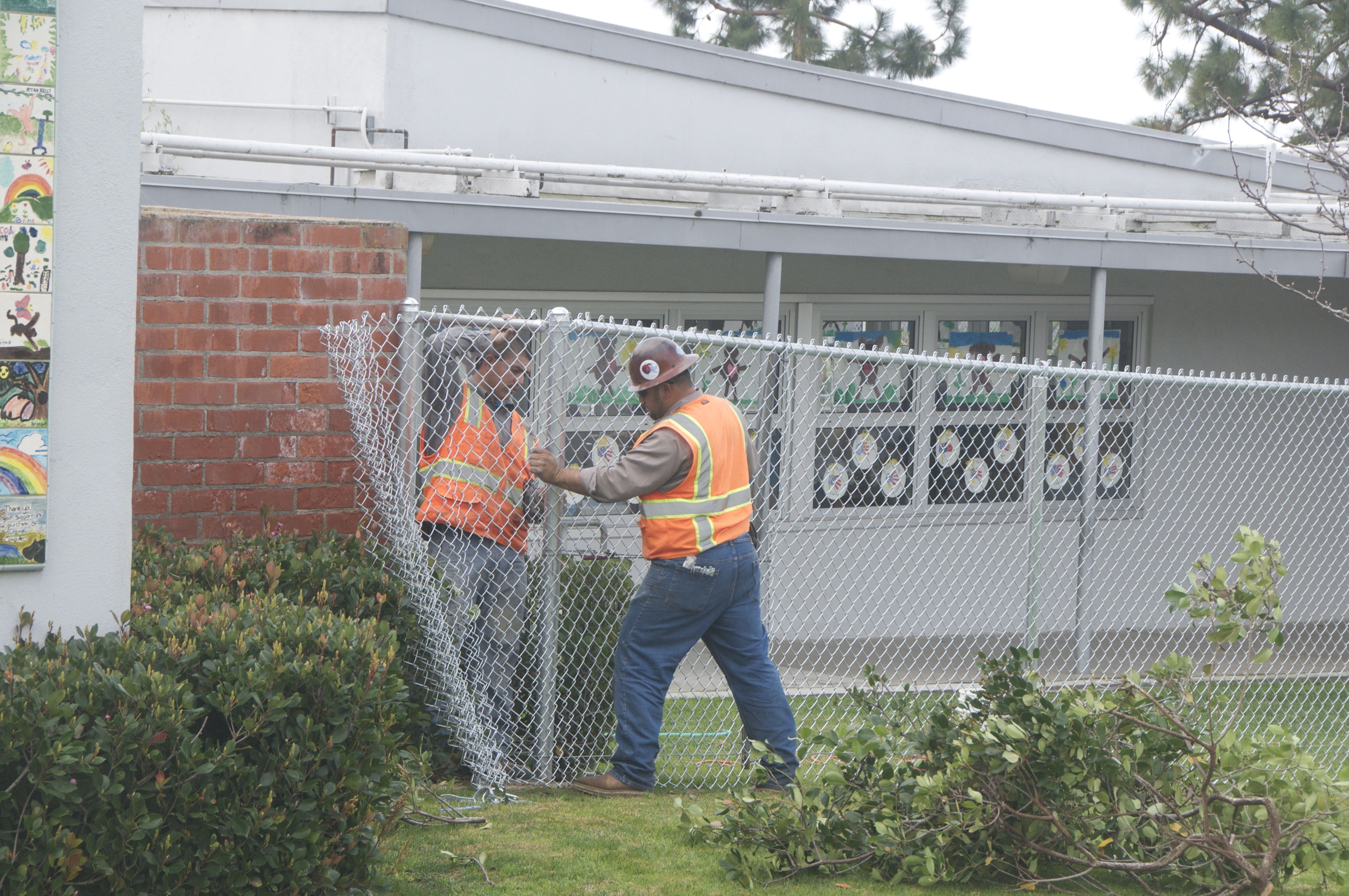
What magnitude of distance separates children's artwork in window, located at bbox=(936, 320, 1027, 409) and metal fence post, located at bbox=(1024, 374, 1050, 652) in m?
2.87

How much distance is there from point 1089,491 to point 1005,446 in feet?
7.98

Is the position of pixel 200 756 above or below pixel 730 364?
below

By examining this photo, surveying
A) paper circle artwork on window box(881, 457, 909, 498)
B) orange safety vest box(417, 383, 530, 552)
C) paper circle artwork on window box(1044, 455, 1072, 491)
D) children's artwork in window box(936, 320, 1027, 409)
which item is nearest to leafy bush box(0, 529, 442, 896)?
orange safety vest box(417, 383, 530, 552)

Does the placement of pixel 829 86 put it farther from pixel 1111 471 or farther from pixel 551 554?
pixel 551 554

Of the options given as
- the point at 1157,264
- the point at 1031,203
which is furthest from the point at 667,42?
the point at 1157,264

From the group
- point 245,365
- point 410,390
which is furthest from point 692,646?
point 245,365

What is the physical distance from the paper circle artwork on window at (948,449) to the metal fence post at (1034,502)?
277 cm

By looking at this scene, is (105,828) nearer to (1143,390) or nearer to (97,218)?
(97,218)

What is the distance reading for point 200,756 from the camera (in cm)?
341

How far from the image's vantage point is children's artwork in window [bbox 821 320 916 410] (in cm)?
985

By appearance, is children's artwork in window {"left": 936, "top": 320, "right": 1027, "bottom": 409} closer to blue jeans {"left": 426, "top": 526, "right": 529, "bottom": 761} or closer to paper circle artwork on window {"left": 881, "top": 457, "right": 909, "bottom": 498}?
paper circle artwork on window {"left": 881, "top": 457, "right": 909, "bottom": 498}

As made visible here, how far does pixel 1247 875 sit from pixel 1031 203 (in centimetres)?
570

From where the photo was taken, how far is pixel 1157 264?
9227mm

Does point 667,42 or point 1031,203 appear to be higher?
point 667,42
